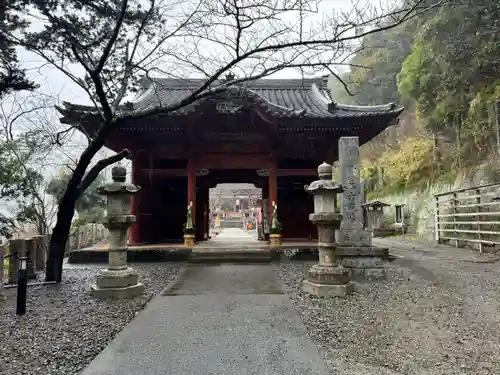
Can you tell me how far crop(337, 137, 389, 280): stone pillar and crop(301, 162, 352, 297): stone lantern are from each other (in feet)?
3.42

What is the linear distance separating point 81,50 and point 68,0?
2.34 feet

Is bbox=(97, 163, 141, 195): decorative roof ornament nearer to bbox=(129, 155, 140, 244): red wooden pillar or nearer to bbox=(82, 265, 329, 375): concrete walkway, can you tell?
bbox=(82, 265, 329, 375): concrete walkway

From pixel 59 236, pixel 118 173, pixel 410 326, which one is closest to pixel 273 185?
pixel 118 173

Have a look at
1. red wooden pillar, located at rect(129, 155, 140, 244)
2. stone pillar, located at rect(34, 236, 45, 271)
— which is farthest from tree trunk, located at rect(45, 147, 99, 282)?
red wooden pillar, located at rect(129, 155, 140, 244)

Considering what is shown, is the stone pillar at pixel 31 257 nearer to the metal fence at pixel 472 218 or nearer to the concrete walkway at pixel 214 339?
the concrete walkway at pixel 214 339

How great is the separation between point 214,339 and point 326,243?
297 centimetres

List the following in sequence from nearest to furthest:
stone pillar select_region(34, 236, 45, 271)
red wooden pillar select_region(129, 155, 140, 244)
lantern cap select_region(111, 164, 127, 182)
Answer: lantern cap select_region(111, 164, 127, 182) → stone pillar select_region(34, 236, 45, 271) → red wooden pillar select_region(129, 155, 140, 244)

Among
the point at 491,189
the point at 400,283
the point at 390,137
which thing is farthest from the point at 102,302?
the point at 390,137

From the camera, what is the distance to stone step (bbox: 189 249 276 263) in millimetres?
8977

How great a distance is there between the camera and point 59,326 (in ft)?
13.6

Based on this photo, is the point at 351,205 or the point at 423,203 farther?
the point at 423,203

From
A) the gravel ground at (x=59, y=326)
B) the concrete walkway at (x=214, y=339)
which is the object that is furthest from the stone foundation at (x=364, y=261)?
the gravel ground at (x=59, y=326)

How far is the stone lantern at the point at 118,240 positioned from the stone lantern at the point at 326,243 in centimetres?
302

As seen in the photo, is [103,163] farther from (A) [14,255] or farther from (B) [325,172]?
(B) [325,172]
